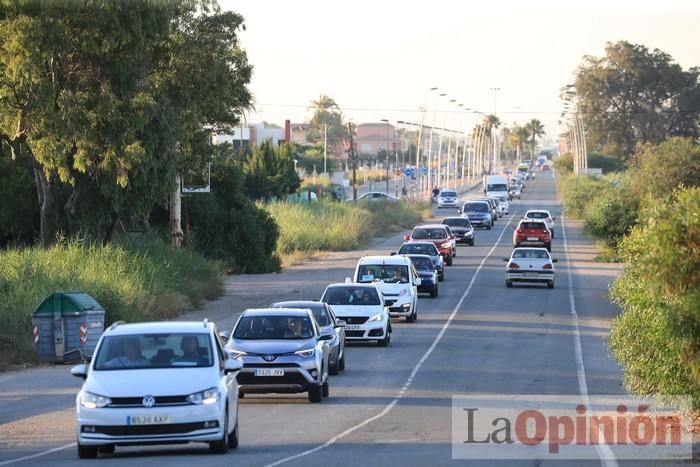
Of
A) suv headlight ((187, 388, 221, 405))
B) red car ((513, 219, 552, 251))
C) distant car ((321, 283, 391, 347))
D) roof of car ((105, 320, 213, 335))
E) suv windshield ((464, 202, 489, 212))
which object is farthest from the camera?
suv windshield ((464, 202, 489, 212))

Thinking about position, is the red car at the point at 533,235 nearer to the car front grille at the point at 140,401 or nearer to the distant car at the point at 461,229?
the distant car at the point at 461,229

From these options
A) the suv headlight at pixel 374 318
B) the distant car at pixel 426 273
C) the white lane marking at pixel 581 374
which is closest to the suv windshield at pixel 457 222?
the white lane marking at pixel 581 374

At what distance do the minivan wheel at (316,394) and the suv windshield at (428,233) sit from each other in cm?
3738

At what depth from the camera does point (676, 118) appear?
155625mm

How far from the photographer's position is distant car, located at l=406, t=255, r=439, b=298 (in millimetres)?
45938

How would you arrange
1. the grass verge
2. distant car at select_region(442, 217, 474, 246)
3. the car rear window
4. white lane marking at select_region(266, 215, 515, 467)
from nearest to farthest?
white lane marking at select_region(266, 215, 515, 467), the grass verge, the car rear window, distant car at select_region(442, 217, 474, 246)

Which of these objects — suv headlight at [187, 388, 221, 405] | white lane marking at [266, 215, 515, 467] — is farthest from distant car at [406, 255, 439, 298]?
suv headlight at [187, 388, 221, 405]

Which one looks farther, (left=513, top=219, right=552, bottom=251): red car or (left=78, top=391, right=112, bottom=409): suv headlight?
(left=513, top=219, right=552, bottom=251): red car

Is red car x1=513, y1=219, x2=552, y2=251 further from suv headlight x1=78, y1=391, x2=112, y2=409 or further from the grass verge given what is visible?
suv headlight x1=78, y1=391, x2=112, y2=409

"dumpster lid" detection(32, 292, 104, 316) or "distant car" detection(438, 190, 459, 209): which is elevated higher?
"dumpster lid" detection(32, 292, 104, 316)

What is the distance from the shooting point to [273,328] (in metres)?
22.5

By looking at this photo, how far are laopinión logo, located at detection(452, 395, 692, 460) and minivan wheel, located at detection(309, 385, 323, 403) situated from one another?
2201 mm

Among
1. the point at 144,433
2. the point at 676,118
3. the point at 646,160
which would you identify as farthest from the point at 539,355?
the point at 676,118

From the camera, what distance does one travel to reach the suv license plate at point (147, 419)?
14.9 m
